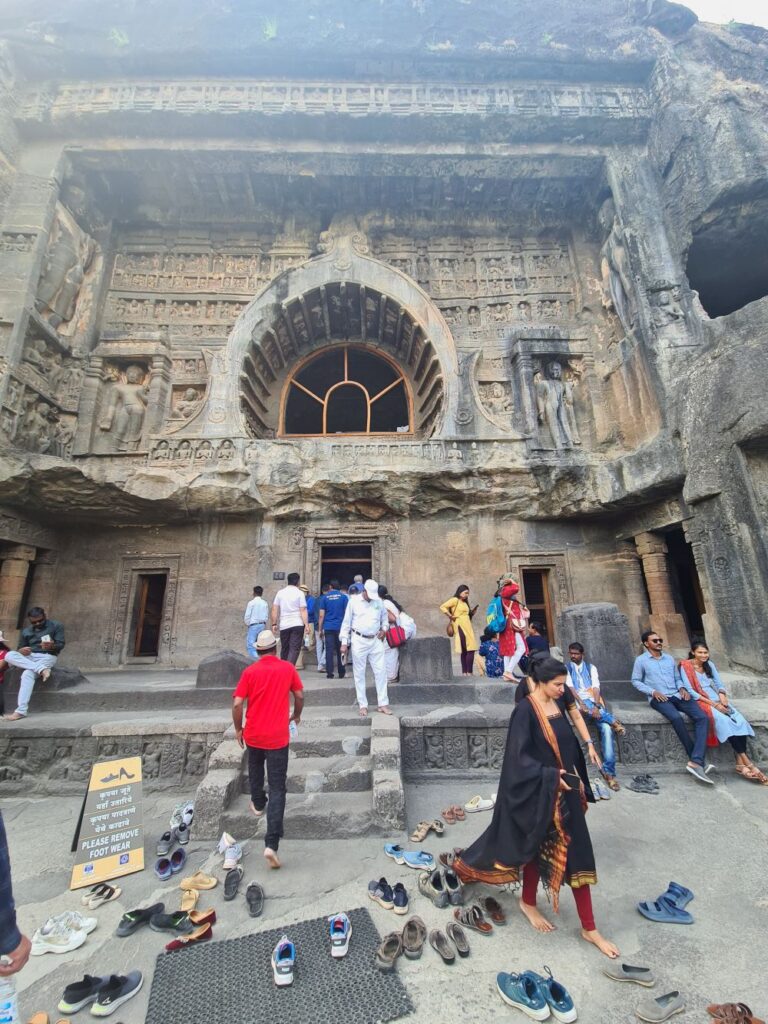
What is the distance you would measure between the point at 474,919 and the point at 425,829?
1083 mm

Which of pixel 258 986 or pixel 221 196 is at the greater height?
pixel 221 196

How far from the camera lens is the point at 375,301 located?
425 inches

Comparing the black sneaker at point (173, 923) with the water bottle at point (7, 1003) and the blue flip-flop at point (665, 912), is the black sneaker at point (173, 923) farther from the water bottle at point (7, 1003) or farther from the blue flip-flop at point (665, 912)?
the blue flip-flop at point (665, 912)

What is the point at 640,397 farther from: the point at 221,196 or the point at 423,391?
the point at 221,196

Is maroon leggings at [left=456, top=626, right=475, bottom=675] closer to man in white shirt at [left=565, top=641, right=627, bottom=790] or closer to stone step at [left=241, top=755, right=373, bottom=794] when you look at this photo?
man in white shirt at [left=565, top=641, right=627, bottom=790]

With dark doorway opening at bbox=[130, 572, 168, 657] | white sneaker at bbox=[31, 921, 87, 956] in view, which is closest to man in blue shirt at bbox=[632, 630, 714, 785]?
white sneaker at bbox=[31, 921, 87, 956]

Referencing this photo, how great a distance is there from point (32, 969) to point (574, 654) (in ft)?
16.0

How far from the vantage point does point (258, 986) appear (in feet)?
7.20

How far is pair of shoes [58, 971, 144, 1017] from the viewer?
2.05m

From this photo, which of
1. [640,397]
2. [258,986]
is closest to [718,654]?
[640,397]

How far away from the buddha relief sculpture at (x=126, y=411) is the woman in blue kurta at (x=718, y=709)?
10.4 m

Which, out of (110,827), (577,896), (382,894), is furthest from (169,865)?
(577,896)

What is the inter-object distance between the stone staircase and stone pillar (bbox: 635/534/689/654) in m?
6.63

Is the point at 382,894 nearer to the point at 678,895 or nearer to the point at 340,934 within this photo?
the point at 340,934
